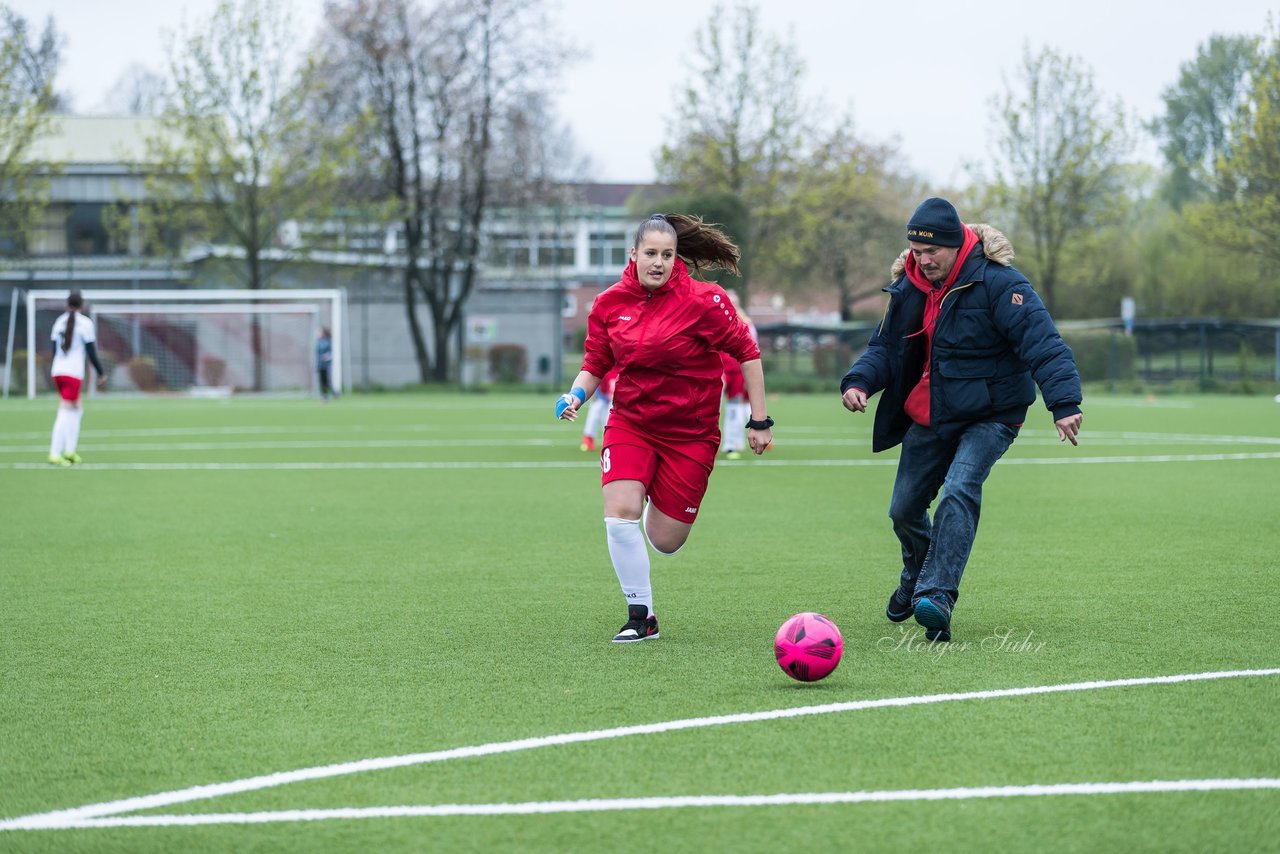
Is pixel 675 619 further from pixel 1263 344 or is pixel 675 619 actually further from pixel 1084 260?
pixel 1084 260

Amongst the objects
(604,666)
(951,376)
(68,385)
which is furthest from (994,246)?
(68,385)

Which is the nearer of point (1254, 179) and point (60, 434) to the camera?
point (60, 434)

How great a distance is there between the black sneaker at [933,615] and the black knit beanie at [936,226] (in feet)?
5.19

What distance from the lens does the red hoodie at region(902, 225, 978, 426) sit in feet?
22.9

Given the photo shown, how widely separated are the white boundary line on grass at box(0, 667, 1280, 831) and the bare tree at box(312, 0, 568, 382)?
41.3 m

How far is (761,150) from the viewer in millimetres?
49188

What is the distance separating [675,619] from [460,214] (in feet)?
136

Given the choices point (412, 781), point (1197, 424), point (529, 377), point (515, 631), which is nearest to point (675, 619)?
point (515, 631)

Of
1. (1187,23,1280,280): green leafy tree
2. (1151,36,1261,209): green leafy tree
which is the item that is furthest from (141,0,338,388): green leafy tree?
(1151,36,1261,209): green leafy tree

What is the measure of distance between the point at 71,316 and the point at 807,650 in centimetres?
1487

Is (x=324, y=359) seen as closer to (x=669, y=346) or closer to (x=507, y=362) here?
(x=507, y=362)

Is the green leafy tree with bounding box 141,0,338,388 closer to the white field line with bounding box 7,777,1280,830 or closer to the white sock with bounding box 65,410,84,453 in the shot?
the white sock with bounding box 65,410,84,453

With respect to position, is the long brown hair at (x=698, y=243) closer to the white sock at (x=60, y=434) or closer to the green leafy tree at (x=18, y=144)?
the white sock at (x=60, y=434)

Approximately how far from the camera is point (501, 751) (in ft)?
16.3
